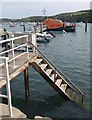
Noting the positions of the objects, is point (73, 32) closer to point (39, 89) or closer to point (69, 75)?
point (69, 75)

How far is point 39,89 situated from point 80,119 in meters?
5.51

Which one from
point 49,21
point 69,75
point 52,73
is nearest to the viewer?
point 52,73

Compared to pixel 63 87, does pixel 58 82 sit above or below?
above

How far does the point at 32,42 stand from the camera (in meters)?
14.4

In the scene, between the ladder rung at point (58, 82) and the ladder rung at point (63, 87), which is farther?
the ladder rung at point (63, 87)

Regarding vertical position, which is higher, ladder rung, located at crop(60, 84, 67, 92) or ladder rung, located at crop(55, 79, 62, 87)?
ladder rung, located at crop(55, 79, 62, 87)

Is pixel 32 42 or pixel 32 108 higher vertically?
pixel 32 42

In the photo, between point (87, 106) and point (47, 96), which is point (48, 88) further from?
point (87, 106)

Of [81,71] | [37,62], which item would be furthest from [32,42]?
[81,71]

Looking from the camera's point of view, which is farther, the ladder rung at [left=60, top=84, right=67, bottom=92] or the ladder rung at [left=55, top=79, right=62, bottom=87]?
the ladder rung at [left=60, top=84, right=67, bottom=92]

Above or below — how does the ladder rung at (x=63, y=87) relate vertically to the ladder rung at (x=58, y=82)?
below

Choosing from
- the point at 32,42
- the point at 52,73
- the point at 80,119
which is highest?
the point at 32,42

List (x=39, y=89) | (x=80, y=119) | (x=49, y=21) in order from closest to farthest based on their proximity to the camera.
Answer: (x=80, y=119), (x=39, y=89), (x=49, y=21)

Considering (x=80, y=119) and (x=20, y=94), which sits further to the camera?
(x=20, y=94)
